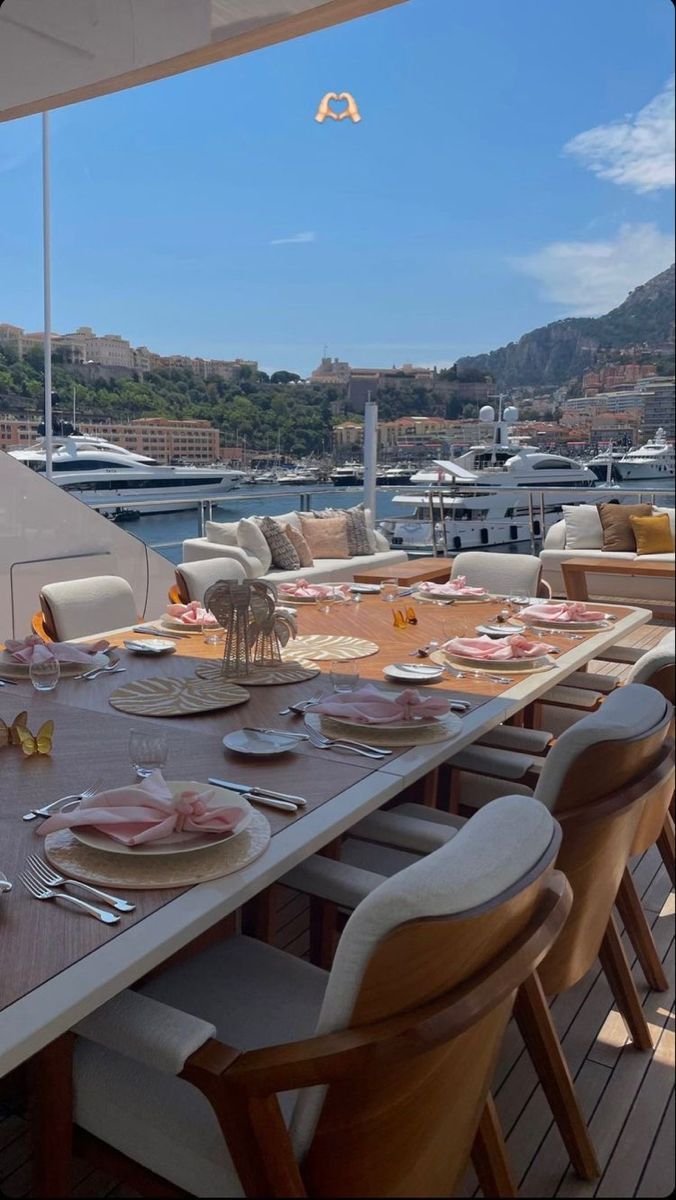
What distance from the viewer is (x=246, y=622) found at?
198 centimetres

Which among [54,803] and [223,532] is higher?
[223,532]

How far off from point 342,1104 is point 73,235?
481 cm

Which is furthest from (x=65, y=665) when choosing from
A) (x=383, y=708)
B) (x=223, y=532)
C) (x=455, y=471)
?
(x=455, y=471)

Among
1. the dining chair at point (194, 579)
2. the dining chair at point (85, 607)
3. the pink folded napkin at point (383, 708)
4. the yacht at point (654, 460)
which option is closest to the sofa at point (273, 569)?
the dining chair at point (194, 579)

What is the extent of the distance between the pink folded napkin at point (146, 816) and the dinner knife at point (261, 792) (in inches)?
4.6

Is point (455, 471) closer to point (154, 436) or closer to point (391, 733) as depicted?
point (154, 436)

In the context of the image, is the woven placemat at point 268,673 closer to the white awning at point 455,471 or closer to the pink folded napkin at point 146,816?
the pink folded napkin at point 146,816

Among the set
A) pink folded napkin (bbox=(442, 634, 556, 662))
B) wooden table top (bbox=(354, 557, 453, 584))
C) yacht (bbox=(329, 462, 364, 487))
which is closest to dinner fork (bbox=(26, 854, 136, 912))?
pink folded napkin (bbox=(442, 634, 556, 662))

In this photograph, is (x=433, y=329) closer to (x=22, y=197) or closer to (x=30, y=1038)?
(x=22, y=197)

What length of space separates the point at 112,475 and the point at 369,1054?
3.67 m

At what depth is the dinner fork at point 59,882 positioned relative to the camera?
3.04ft

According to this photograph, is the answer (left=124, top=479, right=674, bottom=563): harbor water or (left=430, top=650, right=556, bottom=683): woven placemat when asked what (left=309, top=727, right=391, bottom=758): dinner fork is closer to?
(left=430, top=650, right=556, bottom=683): woven placemat

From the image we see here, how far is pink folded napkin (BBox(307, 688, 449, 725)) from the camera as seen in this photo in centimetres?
156

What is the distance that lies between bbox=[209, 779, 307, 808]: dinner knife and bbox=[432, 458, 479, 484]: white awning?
116 inches
